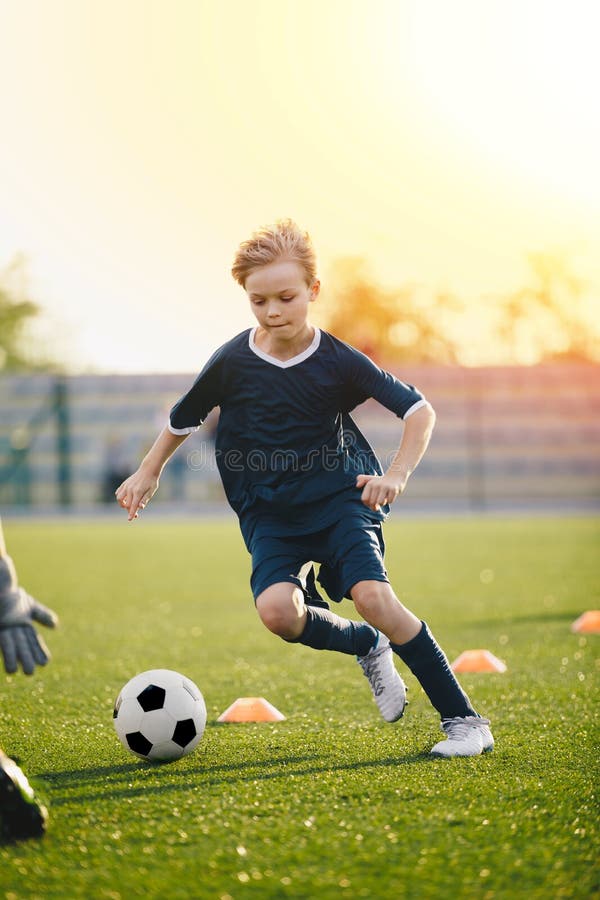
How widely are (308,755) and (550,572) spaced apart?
22.4 feet

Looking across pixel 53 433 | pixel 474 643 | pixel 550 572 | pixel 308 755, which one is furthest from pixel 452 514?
pixel 308 755

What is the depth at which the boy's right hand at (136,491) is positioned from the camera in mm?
3859

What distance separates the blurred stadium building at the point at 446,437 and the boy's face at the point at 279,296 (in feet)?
65.6

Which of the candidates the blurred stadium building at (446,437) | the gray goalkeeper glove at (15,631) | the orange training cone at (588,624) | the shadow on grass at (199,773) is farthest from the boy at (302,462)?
the blurred stadium building at (446,437)

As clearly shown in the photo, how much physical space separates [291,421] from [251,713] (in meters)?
1.15

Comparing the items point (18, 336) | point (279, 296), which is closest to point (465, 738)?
point (279, 296)

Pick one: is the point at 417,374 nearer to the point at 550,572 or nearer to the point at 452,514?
the point at 452,514

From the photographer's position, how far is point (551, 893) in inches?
94.2

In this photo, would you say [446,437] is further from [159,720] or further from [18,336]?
[159,720]

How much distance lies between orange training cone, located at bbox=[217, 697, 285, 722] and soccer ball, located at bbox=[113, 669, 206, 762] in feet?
1.83

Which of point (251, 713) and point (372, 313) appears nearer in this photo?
point (251, 713)

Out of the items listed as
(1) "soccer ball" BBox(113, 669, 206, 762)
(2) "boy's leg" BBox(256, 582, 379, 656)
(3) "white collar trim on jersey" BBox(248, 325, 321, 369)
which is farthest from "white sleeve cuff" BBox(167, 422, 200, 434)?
(1) "soccer ball" BBox(113, 669, 206, 762)

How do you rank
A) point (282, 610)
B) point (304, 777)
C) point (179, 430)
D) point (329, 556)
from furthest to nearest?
point (179, 430)
point (329, 556)
point (282, 610)
point (304, 777)

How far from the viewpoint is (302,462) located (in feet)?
12.7
